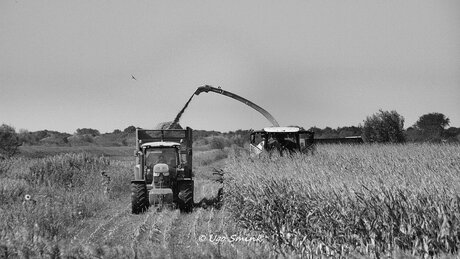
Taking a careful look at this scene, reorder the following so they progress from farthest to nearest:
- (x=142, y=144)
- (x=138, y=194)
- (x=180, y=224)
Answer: (x=142, y=144)
(x=138, y=194)
(x=180, y=224)

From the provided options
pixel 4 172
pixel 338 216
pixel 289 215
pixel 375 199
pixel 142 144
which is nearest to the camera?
pixel 375 199

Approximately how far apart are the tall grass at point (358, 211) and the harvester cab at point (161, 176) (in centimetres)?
453

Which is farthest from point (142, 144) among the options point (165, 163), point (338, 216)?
point (338, 216)

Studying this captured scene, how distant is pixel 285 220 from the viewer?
10.5 meters

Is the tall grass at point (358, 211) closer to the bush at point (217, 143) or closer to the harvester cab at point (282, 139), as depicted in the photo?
the harvester cab at point (282, 139)

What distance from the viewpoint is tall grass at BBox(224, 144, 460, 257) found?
7.16 m

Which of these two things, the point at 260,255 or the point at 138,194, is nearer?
the point at 260,255

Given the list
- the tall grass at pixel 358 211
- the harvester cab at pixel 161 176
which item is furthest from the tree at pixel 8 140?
the tall grass at pixel 358 211

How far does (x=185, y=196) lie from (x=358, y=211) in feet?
29.2

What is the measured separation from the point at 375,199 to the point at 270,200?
3404 mm

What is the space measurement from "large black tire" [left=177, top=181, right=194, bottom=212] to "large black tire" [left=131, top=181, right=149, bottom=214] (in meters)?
0.99

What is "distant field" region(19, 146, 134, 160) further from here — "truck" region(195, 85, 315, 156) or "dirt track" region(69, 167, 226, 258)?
"dirt track" region(69, 167, 226, 258)

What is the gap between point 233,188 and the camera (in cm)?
1443

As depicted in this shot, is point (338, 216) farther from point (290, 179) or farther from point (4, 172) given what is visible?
point (4, 172)
